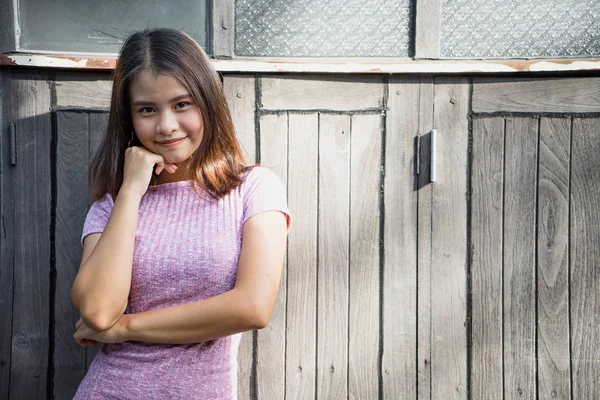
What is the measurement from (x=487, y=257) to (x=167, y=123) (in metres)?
1.40

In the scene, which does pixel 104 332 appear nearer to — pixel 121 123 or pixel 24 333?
pixel 121 123

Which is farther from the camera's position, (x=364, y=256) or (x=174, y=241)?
(x=364, y=256)

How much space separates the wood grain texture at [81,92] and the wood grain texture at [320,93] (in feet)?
2.11

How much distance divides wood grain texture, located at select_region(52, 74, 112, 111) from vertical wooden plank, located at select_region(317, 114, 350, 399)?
35.4 inches

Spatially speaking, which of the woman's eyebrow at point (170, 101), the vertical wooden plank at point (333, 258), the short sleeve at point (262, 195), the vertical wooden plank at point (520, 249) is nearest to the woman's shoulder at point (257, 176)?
the short sleeve at point (262, 195)

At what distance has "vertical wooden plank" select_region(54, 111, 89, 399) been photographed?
232cm

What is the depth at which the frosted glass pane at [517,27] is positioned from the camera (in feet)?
7.80

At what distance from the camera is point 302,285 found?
2361 mm

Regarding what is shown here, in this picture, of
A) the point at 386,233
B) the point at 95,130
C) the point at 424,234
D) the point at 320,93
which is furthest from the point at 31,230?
the point at 424,234

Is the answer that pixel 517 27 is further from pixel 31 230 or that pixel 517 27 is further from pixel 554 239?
pixel 31 230

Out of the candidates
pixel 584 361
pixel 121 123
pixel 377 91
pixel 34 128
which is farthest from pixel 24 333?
pixel 584 361

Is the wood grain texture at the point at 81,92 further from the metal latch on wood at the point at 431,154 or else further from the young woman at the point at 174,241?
the metal latch on wood at the point at 431,154

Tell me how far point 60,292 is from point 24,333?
22cm

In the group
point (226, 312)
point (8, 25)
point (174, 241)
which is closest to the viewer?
point (226, 312)
